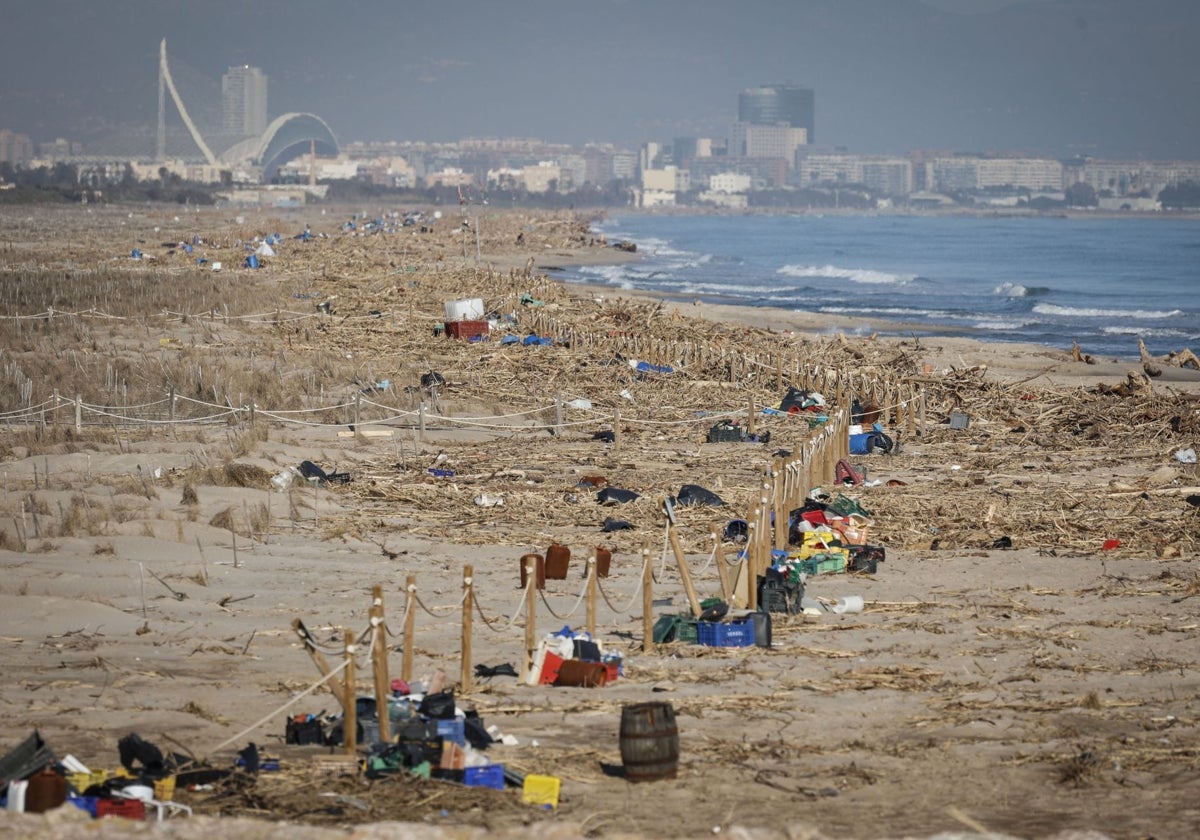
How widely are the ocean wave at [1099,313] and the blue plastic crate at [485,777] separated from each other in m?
47.4

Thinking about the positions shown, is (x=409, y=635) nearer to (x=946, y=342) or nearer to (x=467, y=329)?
(x=467, y=329)

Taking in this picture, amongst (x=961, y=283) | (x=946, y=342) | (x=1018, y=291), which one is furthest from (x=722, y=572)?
(x=961, y=283)

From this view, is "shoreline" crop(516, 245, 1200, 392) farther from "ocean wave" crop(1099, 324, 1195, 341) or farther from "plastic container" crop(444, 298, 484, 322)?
"plastic container" crop(444, 298, 484, 322)

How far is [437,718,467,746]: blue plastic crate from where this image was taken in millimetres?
8141

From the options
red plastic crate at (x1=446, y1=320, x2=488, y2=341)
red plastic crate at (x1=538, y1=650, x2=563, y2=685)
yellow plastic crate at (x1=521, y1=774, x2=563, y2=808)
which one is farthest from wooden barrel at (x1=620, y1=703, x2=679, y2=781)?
red plastic crate at (x1=446, y1=320, x2=488, y2=341)

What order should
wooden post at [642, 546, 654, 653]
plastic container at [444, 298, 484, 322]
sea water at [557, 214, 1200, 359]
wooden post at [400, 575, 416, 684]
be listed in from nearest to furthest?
wooden post at [400, 575, 416, 684]
wooden post at [642, 546, 654, 653]
plastic container at [444, 298, 484, 322]
sea water at [557, 214, 1200, 359]

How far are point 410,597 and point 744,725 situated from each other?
2297 millimetres

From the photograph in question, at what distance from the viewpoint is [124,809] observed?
279 inches

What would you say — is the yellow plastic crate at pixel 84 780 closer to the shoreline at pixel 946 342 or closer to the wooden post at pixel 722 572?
the wooden post at pixel 722 572

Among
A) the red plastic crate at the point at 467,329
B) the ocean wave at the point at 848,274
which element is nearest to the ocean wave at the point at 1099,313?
the ocean wave at the point at 848,274

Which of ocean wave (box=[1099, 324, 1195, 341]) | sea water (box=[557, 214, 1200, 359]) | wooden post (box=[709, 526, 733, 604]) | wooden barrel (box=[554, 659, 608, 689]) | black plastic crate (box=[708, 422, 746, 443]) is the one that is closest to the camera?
wooden barrel (box=[554, 659, 608, 689])

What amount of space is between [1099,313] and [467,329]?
1247 inches

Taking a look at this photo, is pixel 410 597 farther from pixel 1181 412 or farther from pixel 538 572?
pixel 1181 412

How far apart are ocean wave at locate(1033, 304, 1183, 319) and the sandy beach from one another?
23.5 meters
